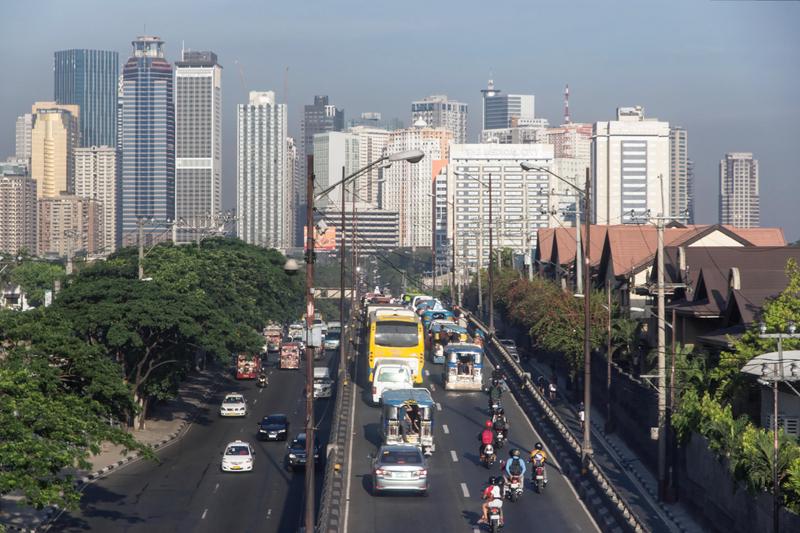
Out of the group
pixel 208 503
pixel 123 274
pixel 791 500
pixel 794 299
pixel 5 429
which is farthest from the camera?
pixel 123 274

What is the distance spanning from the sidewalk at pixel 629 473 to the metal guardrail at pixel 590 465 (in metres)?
1.88

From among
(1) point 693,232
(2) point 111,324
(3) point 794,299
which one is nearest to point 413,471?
(3) point 794,299

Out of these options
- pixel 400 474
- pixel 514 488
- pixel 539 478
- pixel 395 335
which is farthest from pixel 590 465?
pixel 395 335

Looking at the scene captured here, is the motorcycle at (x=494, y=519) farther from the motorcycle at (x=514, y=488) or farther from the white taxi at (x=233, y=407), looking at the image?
the white taxi at (x=233, y=407)

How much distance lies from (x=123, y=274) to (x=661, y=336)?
145 ft

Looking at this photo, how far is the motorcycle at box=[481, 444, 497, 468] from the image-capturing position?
43.2 m

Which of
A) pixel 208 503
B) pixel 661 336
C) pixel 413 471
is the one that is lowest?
pixel 208 503

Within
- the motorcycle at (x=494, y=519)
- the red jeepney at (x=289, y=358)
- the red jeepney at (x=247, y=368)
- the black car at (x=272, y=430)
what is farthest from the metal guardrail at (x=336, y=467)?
the red jeepney at (x=289, y=358)

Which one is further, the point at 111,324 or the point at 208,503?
the point at 111,324

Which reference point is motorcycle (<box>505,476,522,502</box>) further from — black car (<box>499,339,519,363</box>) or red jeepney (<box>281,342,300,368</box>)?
red jeepney (<box>281,342,300,368</box>)

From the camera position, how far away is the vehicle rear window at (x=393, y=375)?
53.8 m

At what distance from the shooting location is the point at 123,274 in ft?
255

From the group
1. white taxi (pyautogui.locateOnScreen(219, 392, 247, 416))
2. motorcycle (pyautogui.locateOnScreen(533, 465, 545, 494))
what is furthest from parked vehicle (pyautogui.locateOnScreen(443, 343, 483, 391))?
motorcycle (pyautogui.locateOnScreen(533, 465, 545, 494))

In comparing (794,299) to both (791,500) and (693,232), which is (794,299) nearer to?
(791,500)
